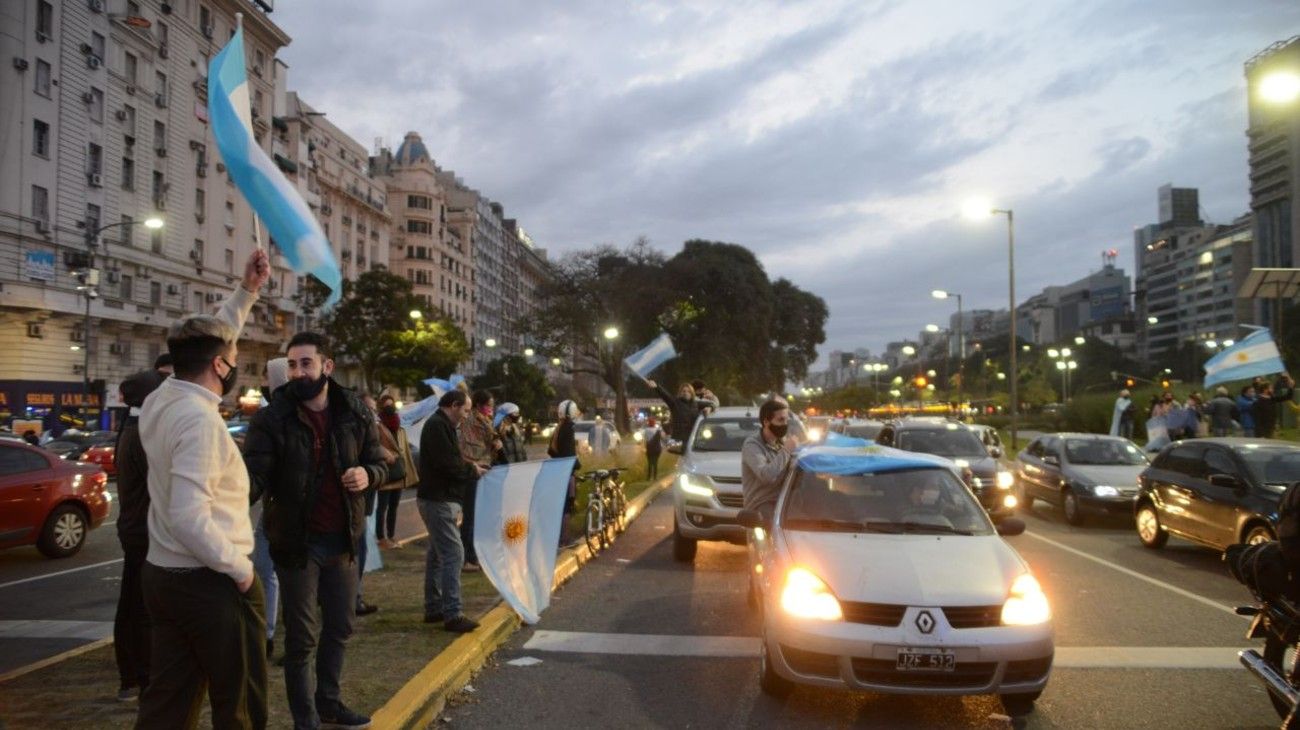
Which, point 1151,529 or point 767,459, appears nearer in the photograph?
point 767,459

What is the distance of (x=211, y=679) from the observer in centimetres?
339

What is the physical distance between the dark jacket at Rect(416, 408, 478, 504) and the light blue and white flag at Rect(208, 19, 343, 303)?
2.07 m

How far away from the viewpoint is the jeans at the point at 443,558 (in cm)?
707

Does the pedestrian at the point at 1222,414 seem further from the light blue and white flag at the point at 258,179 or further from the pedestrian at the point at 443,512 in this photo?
the light blue and white flag at the point at 258,179

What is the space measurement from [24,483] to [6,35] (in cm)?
3399

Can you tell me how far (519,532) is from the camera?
760cm

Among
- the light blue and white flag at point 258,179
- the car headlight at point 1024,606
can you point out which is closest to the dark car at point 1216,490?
the car headlight at point 1024,606

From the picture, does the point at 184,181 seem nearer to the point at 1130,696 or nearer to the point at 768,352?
the point at 768,352

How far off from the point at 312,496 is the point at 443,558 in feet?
9.14

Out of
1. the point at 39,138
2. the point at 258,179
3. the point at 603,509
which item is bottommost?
the point at 603,509

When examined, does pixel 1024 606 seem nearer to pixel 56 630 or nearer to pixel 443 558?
pixel 443 558

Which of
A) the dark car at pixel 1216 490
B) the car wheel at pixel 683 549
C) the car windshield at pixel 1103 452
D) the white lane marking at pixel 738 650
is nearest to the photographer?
the white lane marking at pixel 738 650

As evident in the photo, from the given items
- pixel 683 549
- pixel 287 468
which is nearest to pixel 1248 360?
pixel 683 549

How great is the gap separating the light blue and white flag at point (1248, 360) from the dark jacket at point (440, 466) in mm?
16854
